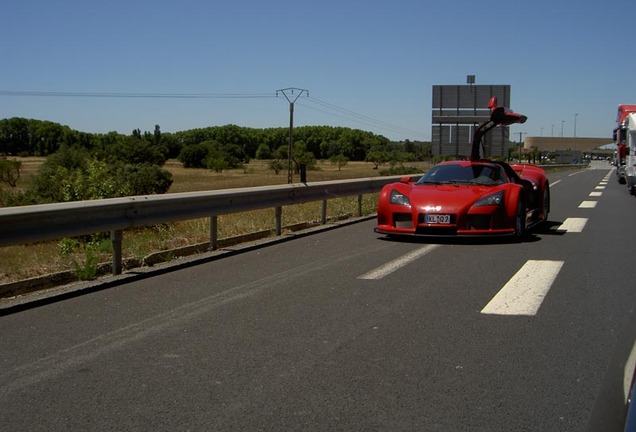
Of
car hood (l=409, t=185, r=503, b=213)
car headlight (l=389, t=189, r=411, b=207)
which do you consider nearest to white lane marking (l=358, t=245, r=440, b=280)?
car hood (l=409, t=185, r=503, b=213)

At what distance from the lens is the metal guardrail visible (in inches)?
266

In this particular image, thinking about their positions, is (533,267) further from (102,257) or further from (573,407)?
(102,257)

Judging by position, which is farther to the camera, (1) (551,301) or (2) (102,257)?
(2) (102,257)

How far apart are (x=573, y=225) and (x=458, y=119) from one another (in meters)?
18.2

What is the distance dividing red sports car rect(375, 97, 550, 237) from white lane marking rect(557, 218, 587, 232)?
0.98 m

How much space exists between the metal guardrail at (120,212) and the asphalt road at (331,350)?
81cm

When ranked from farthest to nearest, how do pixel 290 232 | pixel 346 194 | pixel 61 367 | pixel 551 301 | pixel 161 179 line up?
pixel 161 179 < pixel 346 194 < pixel 290 232 < pixel 551 301 < pixel 61 367

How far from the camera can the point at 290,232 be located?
11797mm

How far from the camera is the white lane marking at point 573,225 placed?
12.2 m

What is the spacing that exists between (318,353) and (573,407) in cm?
170

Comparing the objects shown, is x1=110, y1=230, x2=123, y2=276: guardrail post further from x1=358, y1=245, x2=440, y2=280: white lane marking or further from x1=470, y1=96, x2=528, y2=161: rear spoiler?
x1=470, y1=96, x2=528, y2=161: rear spoiler

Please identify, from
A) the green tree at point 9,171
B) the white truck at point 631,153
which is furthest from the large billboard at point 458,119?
the green tree at point 9,171

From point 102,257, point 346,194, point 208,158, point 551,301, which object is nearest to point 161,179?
point 346,194

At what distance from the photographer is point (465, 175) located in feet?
36.5
